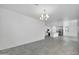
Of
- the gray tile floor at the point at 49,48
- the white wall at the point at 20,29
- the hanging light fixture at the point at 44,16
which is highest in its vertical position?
the hanging light fixture at the point at 44,16

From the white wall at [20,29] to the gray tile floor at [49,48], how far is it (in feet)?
0.45

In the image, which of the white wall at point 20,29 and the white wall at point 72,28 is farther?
the white wall at point 20,29

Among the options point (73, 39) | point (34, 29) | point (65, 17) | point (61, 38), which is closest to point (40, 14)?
point (34, 29)

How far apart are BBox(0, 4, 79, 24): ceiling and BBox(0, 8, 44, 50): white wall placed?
16cm

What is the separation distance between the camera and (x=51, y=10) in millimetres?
1655

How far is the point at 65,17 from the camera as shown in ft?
5.61

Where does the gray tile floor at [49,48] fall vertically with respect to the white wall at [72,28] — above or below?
below

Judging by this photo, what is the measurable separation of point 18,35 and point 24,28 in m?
0.22

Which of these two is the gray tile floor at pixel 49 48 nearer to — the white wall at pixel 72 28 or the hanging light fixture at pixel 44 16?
the white wall at pixel 72 28

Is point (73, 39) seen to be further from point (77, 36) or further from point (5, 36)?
point (5, 36)

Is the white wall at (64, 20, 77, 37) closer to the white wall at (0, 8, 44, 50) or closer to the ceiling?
the ceiling

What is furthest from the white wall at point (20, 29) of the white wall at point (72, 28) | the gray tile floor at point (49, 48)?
the white wall at point (72, 28)

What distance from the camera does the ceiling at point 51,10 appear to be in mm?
1578
